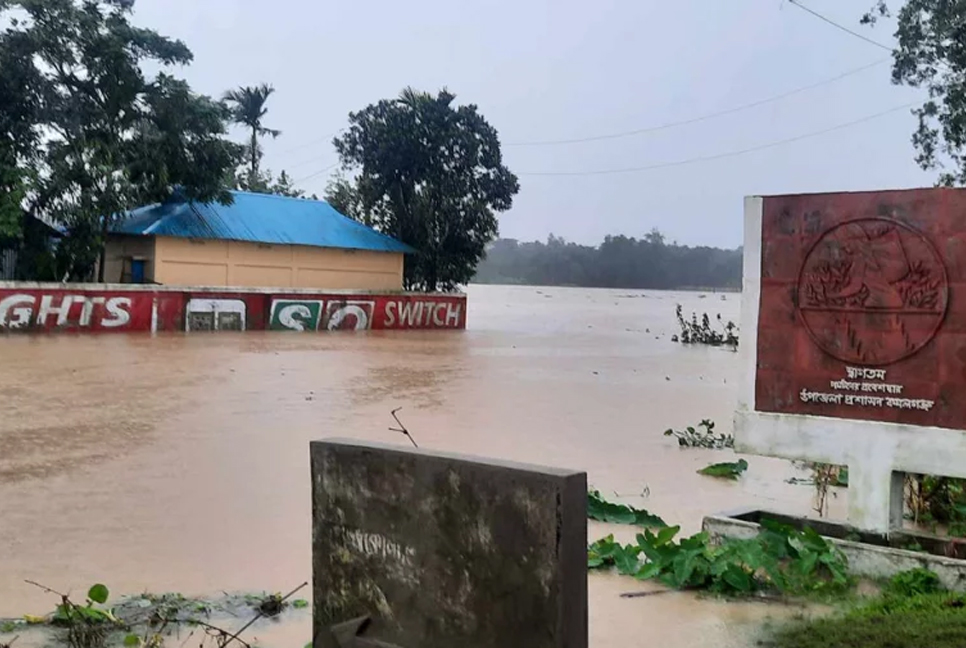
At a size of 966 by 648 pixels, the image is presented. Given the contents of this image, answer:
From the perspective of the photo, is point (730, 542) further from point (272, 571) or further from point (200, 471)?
point (200, 471)

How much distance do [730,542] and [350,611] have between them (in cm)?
346

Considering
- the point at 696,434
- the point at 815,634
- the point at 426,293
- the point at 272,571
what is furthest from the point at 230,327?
the point at 815,634

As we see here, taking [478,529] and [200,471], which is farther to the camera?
[200,471]

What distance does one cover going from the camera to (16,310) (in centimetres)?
2609

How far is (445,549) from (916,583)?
351 centimetres

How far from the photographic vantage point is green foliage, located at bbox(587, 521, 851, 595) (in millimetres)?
5715

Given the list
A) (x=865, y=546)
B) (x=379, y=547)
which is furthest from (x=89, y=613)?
(x=865, y=546)

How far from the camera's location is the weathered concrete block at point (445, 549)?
9.38 feet

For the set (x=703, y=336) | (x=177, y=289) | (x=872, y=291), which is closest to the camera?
(x=872, y=291)

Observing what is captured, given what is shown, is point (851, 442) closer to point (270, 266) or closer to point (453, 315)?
point (270, 266)

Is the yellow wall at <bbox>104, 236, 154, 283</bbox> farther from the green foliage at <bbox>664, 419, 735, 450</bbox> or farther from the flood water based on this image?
the green foliage at <bbox>664, 419, 735, 450</bbox>

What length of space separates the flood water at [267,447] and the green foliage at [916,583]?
29.2 inches

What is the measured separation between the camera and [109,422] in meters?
12.4

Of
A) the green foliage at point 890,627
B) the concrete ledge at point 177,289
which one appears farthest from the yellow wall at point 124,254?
the green foliage at point 890,627
